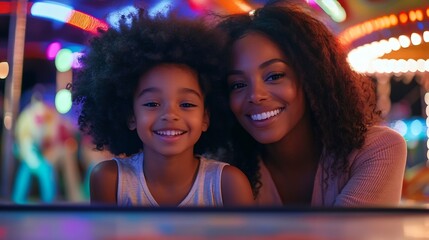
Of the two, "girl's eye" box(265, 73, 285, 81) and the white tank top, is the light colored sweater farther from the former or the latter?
"girl's eye" box(265, 73, 285, 81)

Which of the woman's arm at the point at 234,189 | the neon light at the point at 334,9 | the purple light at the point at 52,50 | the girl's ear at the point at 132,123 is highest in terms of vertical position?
the neon light at the point at 334,9

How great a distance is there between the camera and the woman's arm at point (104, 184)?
108 centimetres

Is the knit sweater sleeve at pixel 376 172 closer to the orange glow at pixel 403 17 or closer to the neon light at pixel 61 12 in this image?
the orange glow at pixel 403 17

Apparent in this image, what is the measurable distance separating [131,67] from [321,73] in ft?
1.29

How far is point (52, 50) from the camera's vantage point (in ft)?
13.2

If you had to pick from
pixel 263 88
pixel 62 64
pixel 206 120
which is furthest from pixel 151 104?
pixel 62 64

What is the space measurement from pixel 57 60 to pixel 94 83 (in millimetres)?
2793

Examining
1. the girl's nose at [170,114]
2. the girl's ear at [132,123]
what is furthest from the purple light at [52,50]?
the girl's nose at [170,114]

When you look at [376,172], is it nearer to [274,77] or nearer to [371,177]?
[371,177]

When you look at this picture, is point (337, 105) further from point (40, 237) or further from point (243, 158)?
point (40, 237)

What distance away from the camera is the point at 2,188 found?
277cm

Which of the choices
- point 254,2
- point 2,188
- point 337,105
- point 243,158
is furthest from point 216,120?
point 2,188

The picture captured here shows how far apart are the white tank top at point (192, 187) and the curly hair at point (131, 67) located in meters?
0.11

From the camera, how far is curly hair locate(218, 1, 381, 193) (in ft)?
3.82
